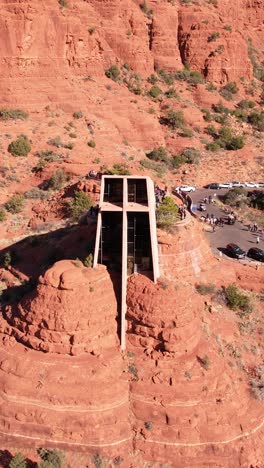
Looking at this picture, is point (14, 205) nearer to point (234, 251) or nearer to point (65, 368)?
point (234, 251)

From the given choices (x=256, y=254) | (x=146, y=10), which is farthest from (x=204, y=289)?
(x=146, y=10)

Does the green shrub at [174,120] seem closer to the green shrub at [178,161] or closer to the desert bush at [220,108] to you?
the green shrub at [178,161]

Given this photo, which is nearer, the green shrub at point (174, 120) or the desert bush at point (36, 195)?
the desert bush at point (36, 195)

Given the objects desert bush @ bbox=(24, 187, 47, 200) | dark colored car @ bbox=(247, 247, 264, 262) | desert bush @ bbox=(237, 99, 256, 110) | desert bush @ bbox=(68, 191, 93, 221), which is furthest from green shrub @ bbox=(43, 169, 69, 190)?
desert bush @ bbox=(237, 99, 256, 110)

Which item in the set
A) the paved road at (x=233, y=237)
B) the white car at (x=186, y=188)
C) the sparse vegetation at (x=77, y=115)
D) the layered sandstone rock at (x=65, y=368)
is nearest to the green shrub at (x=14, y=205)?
the sparse vegetation at (x=77, y=115)

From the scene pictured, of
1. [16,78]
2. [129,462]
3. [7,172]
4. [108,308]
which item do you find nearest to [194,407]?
[129,462]

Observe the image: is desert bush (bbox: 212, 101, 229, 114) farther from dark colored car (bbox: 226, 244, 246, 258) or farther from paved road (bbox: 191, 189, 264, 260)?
dark colored car (bbox: 226, 244, 246, 258)
